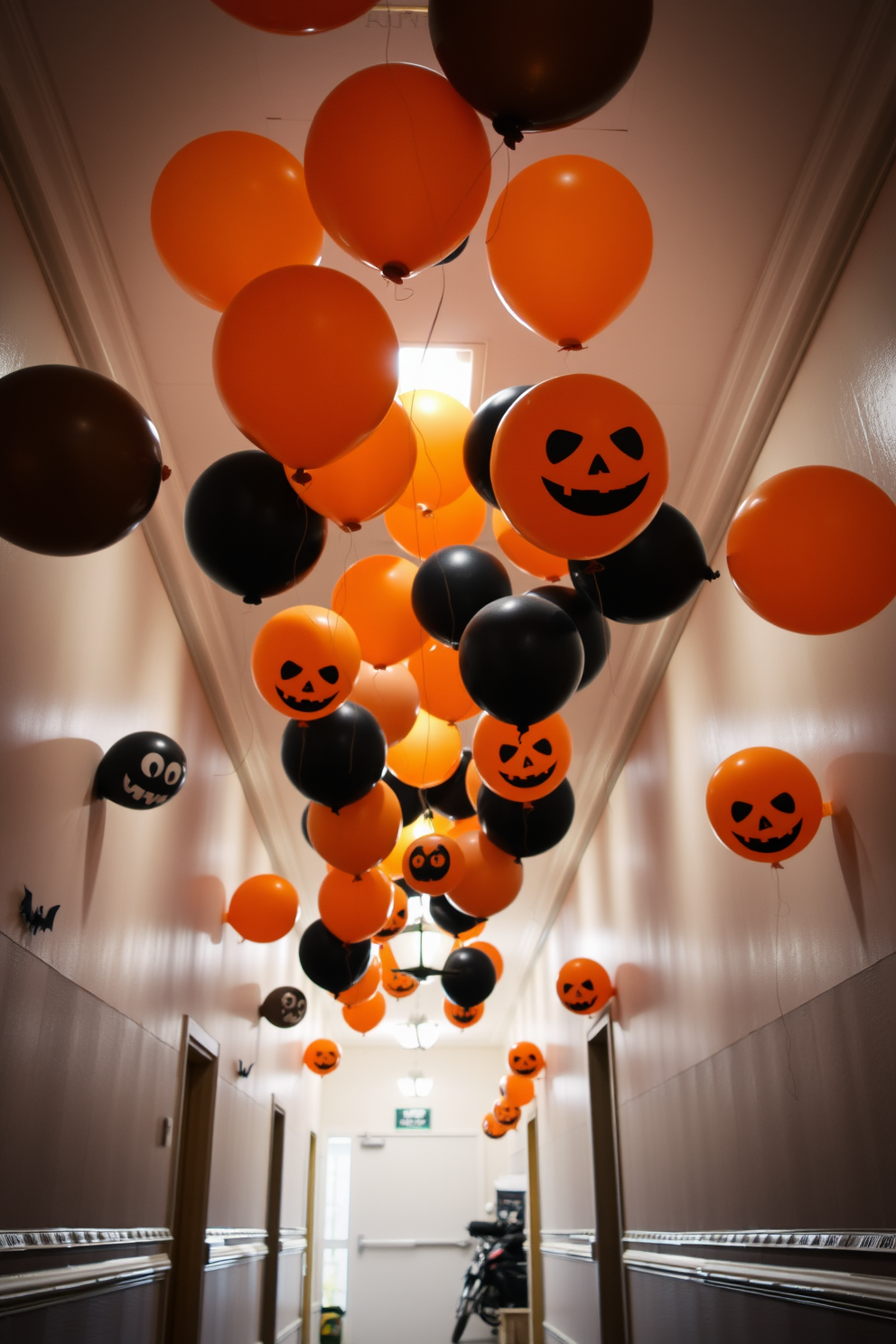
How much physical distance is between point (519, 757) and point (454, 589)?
57 cm

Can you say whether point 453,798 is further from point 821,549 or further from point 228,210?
point 228,210

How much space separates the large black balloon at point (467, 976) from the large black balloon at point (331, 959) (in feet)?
2.58

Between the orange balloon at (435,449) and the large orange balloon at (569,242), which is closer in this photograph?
the large orange balloon at (569,242)

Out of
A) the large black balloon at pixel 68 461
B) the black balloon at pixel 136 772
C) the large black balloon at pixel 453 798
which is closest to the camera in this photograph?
the large black balloon at pixel 68 461

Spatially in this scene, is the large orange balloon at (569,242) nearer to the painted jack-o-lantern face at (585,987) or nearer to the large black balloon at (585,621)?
the large black balloon at (585,621)

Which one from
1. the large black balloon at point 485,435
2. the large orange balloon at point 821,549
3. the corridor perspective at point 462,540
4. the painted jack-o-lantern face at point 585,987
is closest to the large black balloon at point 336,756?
the corridor perspective at point 462,540

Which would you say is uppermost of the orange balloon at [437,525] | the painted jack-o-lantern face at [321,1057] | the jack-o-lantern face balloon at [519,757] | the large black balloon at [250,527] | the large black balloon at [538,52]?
the orange balloon at [437,525]

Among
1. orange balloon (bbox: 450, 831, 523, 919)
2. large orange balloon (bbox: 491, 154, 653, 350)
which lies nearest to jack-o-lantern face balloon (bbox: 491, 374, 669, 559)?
large orange balloon (bbox: 491, 154, 653, 350)

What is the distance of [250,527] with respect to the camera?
6.93 ft

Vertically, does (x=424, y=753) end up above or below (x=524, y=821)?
above

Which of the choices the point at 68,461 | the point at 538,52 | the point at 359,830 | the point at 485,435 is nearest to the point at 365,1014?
the point at 359,830

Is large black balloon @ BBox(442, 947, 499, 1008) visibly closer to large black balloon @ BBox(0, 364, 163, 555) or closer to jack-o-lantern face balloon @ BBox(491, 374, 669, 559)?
jack-o-lantern face balloon @ BBox(491, 374, 669, 559)

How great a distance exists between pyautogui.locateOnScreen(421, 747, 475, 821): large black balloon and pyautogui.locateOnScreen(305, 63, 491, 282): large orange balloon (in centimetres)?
231

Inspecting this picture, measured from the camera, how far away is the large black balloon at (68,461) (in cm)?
161
